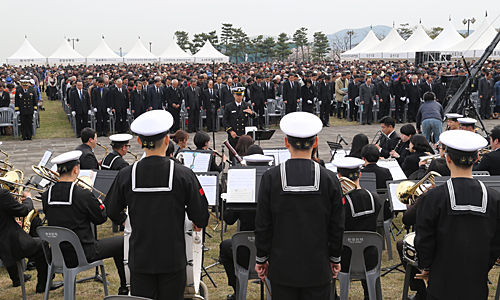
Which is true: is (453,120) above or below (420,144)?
above

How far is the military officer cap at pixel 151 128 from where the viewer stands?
371 cm

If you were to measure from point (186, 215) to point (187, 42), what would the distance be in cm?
8594

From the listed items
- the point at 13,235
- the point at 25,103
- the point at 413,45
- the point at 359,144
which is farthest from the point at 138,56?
Result: the point at 13,235

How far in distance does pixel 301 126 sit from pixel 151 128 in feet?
3.94

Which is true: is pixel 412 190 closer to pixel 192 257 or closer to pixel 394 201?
pixel 394 201

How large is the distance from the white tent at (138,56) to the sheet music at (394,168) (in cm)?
4789

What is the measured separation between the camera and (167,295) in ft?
12.7

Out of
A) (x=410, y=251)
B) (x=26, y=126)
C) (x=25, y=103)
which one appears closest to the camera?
(x=410, y=251)

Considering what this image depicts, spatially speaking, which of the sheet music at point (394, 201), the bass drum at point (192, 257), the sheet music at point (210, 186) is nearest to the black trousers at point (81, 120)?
the sheet music at point (210, 186)

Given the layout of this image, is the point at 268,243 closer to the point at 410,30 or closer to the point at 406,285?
the point at 406,285

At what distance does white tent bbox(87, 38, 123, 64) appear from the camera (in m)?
52.5

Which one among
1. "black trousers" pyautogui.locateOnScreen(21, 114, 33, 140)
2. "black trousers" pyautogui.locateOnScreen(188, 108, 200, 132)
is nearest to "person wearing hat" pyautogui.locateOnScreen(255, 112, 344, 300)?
"black trousers" pyautogui.locateOnScreen(188, 108, 200, 132)

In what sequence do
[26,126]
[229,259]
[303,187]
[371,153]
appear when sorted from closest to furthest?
[303,187], [229,259], [371,153], [26,126]

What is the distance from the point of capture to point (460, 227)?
351cm
